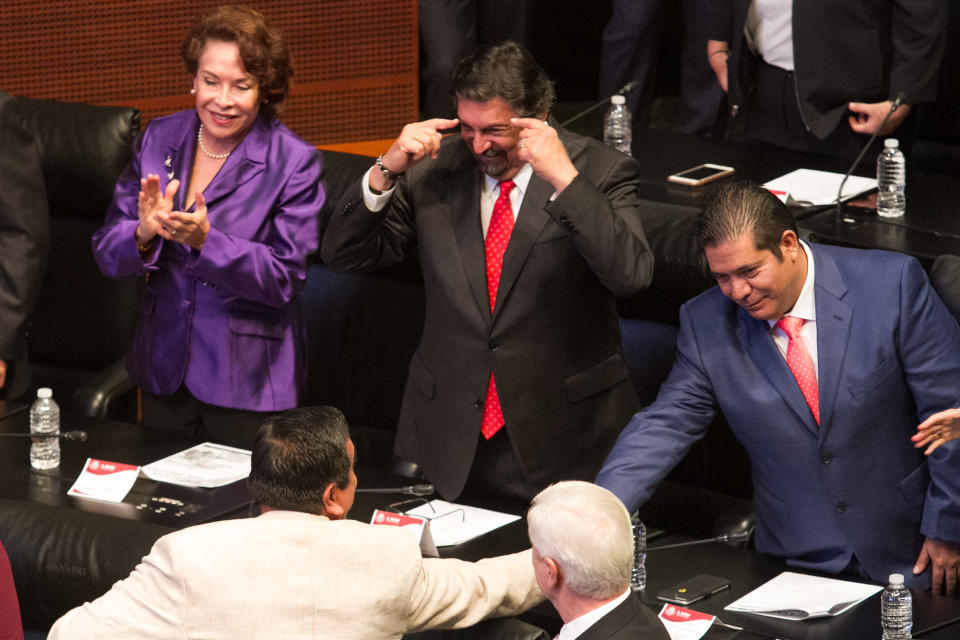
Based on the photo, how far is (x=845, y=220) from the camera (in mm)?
4012

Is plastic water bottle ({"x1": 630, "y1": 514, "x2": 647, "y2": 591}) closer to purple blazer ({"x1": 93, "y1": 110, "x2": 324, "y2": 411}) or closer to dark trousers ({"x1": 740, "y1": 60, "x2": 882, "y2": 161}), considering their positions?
purple blazer ({"x1": 93, "y1": 110, "x2": 324, "y2": 411})

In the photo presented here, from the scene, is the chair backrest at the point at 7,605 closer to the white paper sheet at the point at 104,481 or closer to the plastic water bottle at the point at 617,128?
the white paper sheet at the point at 104,481

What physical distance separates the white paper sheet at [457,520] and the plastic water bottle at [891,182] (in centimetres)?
145

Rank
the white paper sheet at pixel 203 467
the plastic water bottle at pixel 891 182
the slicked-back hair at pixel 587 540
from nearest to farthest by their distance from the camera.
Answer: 1. the slicked-back hair at pixel 587 540
2. the white paper sheet at pixel 203 467
3. the plastic water bottle at pixel 891 182

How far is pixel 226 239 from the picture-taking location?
3.57 meters

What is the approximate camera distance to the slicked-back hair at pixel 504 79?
10.6 ft

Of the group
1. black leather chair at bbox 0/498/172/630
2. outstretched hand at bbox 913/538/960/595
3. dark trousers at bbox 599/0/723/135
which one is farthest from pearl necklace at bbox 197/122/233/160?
dark trousers at bbox 599/0/723/135

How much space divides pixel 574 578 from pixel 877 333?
3.14 feet

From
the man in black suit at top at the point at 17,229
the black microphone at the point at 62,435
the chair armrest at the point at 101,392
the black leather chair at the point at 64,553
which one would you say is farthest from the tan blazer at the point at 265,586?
the chair armrest at the point at 101,392

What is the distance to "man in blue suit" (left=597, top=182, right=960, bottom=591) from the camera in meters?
2.98

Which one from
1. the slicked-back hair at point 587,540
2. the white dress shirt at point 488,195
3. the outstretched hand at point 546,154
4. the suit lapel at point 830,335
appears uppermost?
the outstretched hand at point 546,154

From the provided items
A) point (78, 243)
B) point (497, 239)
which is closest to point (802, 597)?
point (497, 239)

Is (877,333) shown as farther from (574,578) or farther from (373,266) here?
(373,266)

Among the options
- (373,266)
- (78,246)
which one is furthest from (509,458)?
(78,246)
